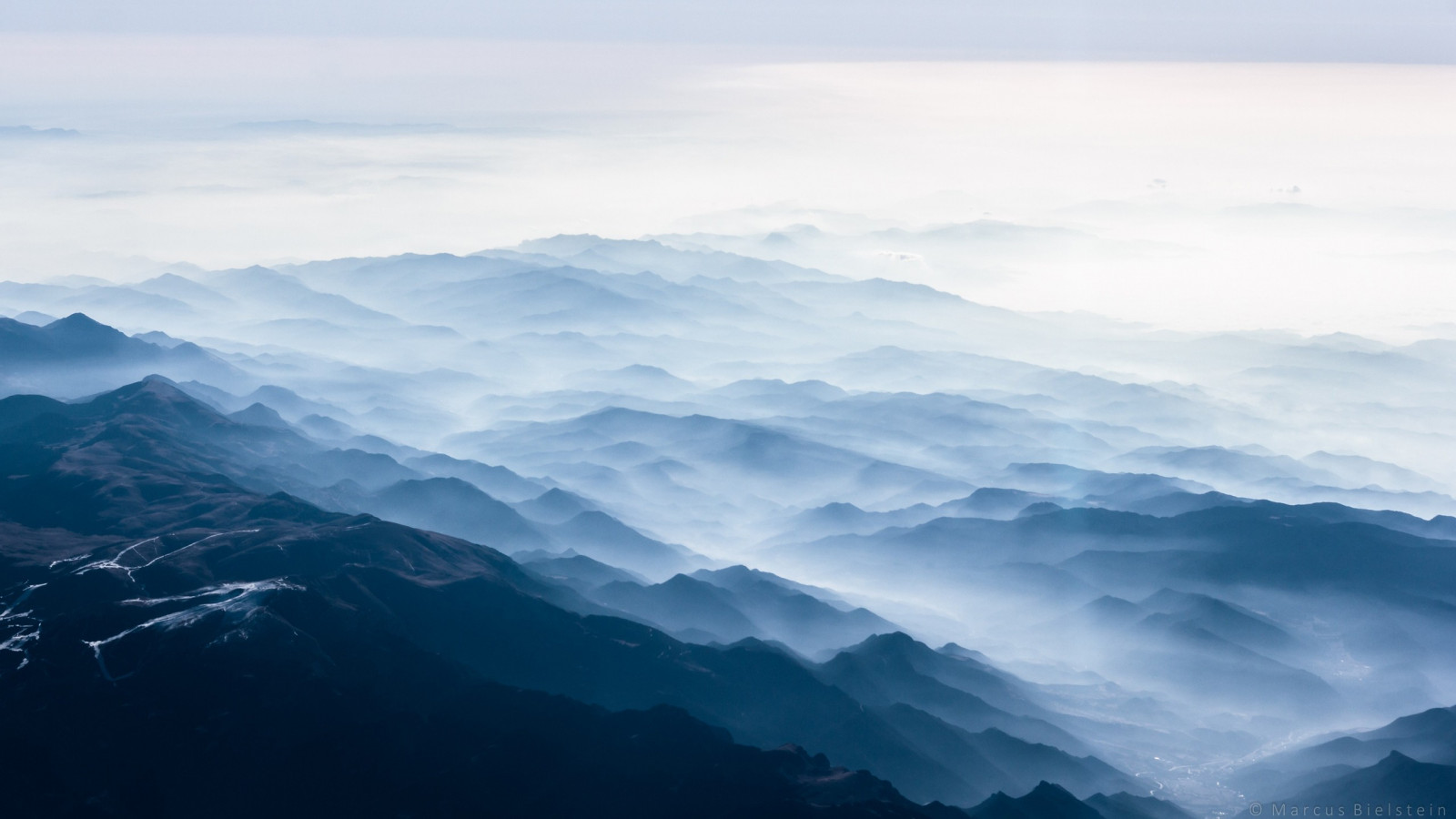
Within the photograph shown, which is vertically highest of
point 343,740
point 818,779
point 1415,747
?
point 343,740

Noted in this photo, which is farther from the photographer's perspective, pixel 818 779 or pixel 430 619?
pixel 430 619

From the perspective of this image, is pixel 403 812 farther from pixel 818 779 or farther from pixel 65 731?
pixel 818 779

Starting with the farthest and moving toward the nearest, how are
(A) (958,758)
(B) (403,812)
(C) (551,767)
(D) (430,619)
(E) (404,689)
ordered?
(A) (958,758) < (D) (430,619) < (E) (404,689) < (C) (551,767) < (B) (403,812)

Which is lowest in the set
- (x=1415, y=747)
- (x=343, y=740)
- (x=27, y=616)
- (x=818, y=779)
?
(x=1415, y=747)

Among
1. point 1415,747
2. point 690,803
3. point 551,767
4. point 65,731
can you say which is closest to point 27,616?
point 65,731

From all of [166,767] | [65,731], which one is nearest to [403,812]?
[166,767]

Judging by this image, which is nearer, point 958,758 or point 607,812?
point 607,812

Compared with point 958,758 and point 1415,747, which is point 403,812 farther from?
point 1415,747

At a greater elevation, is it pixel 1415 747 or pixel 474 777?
pixel 474 777

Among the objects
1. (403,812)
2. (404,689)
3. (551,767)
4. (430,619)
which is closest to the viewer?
(403,812)
